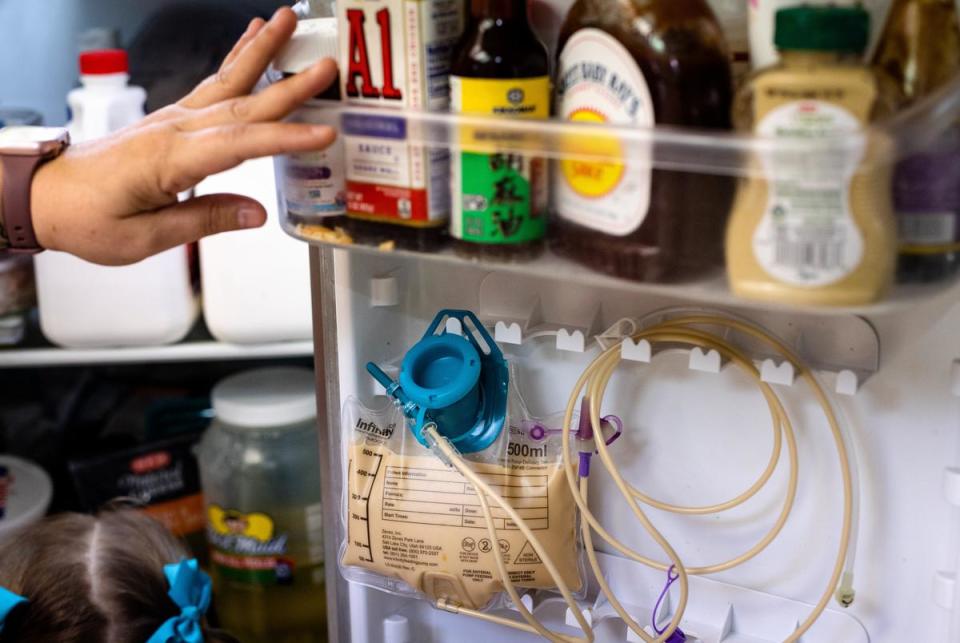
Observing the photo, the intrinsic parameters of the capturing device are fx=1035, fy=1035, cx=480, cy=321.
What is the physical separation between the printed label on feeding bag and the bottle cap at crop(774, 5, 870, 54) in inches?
14.3

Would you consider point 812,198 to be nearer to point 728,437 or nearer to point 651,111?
point 651,111

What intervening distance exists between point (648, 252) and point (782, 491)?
25cm

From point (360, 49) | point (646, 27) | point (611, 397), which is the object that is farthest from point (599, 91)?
point (611, 397)

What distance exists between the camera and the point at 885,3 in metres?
0.57

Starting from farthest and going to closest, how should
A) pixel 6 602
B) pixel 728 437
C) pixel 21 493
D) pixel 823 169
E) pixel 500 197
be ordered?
1. pixel 21 493
2. pixel 6 602
3. pixel 728 437
4. pixel 500 197
5. pixel 823 169

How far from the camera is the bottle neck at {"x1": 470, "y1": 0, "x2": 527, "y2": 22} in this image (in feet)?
2.07

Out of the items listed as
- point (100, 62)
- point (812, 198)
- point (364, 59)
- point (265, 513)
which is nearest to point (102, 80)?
point (100, 62)

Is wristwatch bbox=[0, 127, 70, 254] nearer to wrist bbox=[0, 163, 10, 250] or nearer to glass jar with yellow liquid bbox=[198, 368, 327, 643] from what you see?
wrist bbox=[0, 163, 10, 250]

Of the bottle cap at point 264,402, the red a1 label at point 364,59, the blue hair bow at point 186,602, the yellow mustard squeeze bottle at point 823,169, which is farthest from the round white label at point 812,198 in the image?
the bottle cap at point 264,402

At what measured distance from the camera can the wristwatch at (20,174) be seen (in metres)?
0.81

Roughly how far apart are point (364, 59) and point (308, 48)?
5 centimetres

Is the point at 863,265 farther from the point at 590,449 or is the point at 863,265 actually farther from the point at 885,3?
the point at 590,449

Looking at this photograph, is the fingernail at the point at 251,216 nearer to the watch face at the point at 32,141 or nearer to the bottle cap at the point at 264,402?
the watch face at the point at 32,141

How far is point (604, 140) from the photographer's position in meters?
0.58
